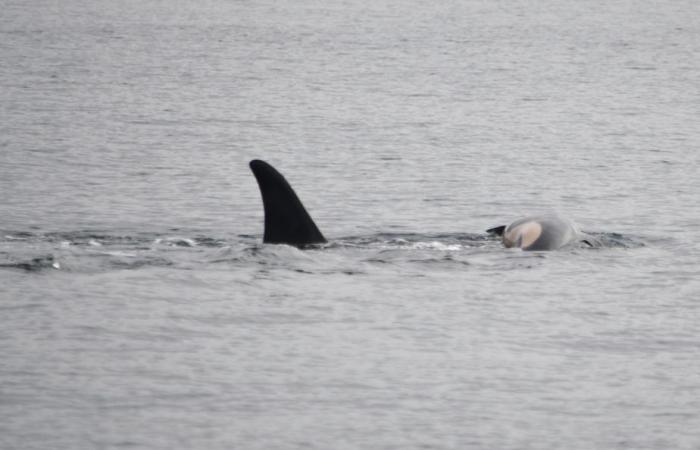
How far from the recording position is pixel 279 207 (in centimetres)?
1609

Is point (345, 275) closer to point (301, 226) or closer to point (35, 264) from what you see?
point (301, 226)

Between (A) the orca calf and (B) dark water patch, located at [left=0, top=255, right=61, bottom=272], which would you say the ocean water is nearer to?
(B) dark water patch, located at [left=0, top=255, right=61, bottom=272]

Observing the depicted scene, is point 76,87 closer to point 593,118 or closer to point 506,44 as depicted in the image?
point 593,118

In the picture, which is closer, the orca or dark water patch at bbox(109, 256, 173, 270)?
dark water patch at bbox(109, 256, 173, 270)

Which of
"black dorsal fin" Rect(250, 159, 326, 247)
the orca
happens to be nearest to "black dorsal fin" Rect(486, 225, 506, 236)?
the orca

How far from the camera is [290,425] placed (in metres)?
11.0

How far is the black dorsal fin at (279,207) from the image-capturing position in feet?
52.5

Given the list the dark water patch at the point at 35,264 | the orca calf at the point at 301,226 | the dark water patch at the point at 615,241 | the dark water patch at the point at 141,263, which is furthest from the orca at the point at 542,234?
the dark water patch at the point at 35,264

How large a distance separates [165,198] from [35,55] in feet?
96.7

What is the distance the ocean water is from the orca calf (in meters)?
0.22

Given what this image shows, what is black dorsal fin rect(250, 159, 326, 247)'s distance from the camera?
1602 centimetres

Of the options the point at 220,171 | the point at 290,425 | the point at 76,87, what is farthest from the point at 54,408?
the point at 76,87

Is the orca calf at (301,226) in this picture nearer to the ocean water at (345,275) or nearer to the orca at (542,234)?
the orca at (542,234)

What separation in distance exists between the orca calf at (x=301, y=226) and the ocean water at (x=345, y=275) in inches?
8.6
